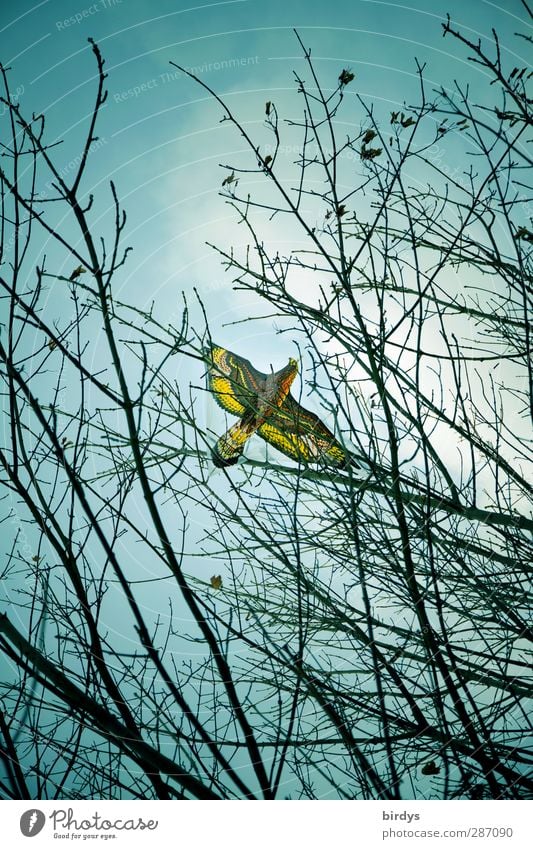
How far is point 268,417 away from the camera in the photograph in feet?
5.60

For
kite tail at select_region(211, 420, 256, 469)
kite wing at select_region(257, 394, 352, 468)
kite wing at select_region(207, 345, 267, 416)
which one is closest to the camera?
kite wing at select_region(257, 394, 352, 468)

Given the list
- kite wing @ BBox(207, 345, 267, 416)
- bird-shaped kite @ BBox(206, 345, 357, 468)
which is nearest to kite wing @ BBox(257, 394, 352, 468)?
bird-shaped kite @ BBox(206, 345, 357, 468)

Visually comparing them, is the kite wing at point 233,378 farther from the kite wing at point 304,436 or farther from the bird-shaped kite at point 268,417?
the kite wing at point 304,436

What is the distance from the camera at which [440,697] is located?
1.26 meters

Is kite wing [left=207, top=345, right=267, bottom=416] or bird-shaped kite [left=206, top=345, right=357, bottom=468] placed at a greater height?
kite wing [left=207, top=345, right=267, bottom=416]

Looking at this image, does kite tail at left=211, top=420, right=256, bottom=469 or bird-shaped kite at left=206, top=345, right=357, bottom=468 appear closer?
bird-shaped kite at left=206, top=345, right=357, bottom=468

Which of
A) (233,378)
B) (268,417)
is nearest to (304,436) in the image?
(268,417)

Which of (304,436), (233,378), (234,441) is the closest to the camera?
(304,436)

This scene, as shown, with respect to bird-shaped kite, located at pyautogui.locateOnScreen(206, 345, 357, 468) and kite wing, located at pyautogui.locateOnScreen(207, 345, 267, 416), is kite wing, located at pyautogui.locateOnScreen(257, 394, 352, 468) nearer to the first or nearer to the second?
bird-shaped kite, located at pyautogui.locateOnScreen(206, 345, 357, 468)

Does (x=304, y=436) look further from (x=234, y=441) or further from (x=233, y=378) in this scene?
(x=233, y=378)

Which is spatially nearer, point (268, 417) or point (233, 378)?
point (268, 417)

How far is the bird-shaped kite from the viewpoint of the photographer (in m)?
1.60
